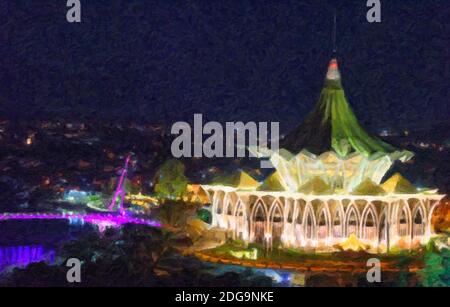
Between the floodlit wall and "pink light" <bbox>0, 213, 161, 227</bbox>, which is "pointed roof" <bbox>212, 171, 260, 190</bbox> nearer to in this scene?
the floodlit wall

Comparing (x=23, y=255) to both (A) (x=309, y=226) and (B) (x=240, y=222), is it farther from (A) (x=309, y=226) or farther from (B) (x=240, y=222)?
(A) (x=309, y=226)

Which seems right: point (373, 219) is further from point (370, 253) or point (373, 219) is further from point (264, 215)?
point (264, 215)

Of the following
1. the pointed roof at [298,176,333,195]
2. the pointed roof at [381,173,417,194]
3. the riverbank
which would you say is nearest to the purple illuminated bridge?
the pointed roof at [298,176,333,195]

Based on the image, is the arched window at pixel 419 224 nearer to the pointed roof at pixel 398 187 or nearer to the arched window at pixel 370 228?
the pointed roof at pixel 398 187

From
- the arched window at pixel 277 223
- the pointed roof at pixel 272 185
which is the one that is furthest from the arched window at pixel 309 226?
A: the pointed roof at pixel 272 185
